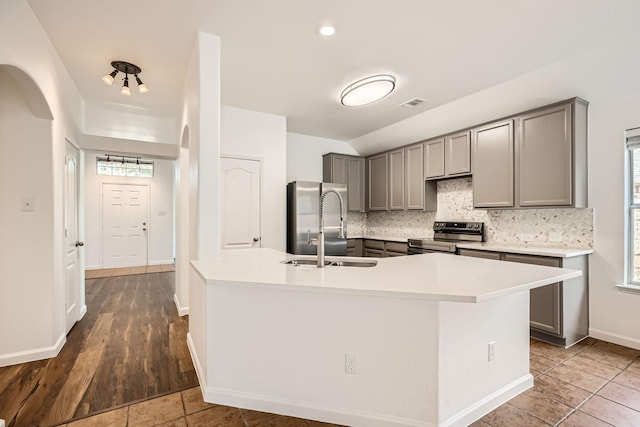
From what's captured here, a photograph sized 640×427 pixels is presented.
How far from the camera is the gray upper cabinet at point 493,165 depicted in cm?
350

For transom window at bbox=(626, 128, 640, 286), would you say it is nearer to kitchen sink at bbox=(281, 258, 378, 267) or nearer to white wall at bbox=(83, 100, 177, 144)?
kitchen sink at bbox=(281, 258, 378, 267)

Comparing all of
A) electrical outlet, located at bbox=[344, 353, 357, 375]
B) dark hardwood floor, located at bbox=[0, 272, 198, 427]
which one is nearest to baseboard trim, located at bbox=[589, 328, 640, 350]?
electrical outlet, located at bbox=[344, 353, 357, 375]

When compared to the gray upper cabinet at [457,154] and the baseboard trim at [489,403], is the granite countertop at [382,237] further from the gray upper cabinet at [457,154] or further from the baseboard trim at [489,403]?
the baseboard trim at [489,403]

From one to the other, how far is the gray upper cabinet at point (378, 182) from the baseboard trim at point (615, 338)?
3.02m

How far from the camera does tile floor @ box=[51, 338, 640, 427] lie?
1795 mm

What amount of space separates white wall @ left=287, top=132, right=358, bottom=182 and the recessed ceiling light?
2.84m

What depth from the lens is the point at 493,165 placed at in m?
3.67

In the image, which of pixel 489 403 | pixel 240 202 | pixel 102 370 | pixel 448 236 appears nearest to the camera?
pixel 489 403

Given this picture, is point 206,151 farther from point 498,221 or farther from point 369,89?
point 498,221

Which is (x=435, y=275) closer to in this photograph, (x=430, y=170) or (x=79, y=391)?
(x=79, y=391)

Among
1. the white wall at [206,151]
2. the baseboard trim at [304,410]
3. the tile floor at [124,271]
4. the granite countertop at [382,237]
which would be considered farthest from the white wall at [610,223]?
the tile floor at [124,271]

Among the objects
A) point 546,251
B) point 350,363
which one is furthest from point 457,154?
point 350,363

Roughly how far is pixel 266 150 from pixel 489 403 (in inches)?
Answer: 143

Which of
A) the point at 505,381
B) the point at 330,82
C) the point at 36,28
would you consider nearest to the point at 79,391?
the point at 36,28
